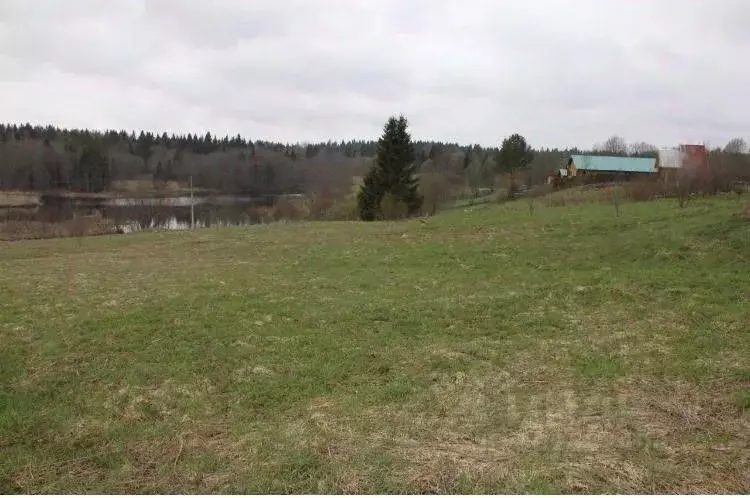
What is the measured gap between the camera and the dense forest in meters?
78.4

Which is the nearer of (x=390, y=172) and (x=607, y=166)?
(x=390, y=172)

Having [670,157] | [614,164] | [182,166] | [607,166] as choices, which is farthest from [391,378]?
[182,166]

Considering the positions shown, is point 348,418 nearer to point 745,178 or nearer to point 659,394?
point 659,394

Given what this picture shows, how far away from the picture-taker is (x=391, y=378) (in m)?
5.51

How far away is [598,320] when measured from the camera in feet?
23.4

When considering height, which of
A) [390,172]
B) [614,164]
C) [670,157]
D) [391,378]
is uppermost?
[670,157]

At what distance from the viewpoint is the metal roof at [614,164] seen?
161 feet

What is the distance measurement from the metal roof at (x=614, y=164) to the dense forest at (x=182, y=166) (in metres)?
10.8

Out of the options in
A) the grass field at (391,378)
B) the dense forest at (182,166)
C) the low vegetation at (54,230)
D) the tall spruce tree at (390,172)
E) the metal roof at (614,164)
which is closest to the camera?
the grass field at (391,378)

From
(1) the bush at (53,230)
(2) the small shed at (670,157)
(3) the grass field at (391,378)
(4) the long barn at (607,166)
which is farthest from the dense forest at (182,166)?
(3) the grass field at (391,378)

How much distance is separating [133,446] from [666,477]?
12.5 ft

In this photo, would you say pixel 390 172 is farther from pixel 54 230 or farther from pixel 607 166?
pixel 607 166

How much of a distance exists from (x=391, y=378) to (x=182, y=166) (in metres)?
105

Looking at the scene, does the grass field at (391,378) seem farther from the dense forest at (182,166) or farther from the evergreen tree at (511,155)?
the dense forest at (182,166)
